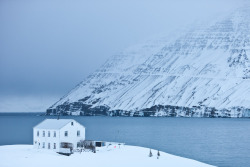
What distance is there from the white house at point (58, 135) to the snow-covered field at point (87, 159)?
1519 millimetres

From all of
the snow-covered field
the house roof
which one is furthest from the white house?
the snow-covered field

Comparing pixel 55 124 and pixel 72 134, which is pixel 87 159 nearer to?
pixel 72 134

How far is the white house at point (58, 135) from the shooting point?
207ft

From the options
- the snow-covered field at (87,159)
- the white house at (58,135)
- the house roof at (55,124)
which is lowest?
the snow-covered field at (87,159)

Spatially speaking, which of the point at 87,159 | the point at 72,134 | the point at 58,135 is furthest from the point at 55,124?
the point at 87,159

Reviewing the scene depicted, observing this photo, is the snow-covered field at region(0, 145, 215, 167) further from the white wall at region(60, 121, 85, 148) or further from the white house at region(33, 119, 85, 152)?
the white wall at region(60, 121, 85, 148)

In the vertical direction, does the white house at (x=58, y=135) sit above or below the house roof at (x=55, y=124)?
below

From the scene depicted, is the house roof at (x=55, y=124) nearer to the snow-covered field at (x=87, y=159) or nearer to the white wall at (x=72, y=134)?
the white wall at (x=72, y=134)

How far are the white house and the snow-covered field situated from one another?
1519 millimetres

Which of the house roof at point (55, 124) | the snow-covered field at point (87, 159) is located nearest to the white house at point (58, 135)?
the house roof at point (55, 124)

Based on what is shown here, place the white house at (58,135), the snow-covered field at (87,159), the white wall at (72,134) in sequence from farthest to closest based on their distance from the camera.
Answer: the white wall at (72,134) < the white house at (58,135) < the snow-covered field at (87,159)

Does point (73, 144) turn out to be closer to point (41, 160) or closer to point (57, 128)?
point (57, 128)

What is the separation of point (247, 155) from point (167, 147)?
16.1m

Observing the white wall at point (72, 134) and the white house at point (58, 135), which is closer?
the white house at point (58, 135)
